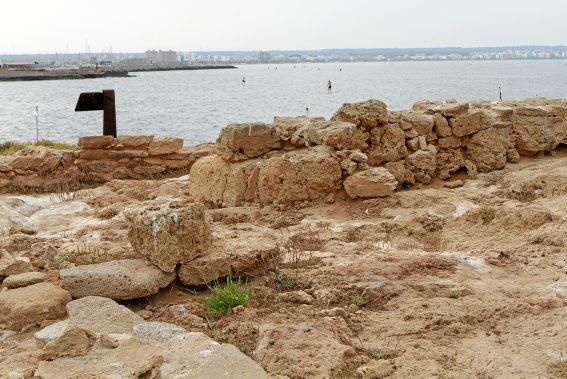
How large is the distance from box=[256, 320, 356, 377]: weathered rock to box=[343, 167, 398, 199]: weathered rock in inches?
167

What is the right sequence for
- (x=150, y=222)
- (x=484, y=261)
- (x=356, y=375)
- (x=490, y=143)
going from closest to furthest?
(x=356, y=375) < (x=150, y=222) < (x=484, y=261) < (x=490, y=143)

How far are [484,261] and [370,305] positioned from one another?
4.92 ft

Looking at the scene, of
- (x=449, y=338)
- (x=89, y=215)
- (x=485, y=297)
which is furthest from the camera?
(x=89, y=215)

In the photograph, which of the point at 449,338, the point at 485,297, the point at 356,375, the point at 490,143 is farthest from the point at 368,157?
the point at 356,375

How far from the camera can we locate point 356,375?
3.91m

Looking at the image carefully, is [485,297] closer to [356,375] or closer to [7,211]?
[356,375]

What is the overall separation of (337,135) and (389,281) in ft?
12.9

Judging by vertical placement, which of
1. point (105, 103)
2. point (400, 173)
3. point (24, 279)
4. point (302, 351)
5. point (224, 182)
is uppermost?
point (105, 103)

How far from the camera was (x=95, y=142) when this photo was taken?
479 inches

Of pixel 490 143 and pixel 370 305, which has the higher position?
pixel 490 143

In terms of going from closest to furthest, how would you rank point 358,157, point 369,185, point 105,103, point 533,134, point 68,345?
point 68,345
point 369,185
point 358,157
point 533,134
point 105,103

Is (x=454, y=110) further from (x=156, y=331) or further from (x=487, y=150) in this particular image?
(x=156, y=331)

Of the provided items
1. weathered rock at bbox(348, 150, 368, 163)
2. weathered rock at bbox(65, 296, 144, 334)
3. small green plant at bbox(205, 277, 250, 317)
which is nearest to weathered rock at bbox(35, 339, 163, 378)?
weathered rock at bbox(65, 296, 144, 334)

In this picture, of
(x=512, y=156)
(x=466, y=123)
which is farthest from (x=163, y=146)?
(x=512, y=156)
